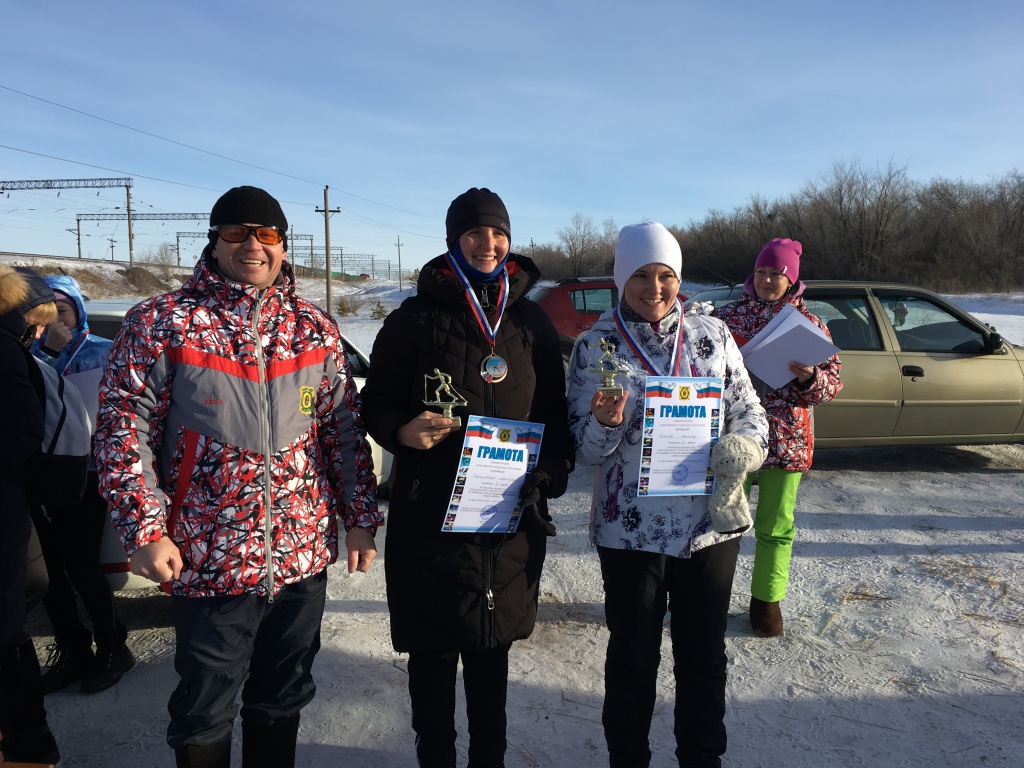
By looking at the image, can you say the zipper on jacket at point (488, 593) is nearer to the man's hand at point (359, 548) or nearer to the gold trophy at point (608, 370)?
the man's hand at point (359, 548)

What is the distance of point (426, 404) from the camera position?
2037 millimetres

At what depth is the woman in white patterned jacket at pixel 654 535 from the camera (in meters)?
2.24

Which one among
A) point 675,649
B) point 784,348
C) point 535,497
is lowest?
point 675,649

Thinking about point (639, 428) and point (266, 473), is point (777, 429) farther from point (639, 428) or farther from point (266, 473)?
point (266, 473)

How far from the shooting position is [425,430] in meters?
1.94

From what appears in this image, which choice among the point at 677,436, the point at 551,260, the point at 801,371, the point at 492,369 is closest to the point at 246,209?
the point at 492,369

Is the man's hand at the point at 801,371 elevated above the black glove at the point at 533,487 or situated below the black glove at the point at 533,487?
above

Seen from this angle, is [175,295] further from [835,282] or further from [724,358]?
[835,282]

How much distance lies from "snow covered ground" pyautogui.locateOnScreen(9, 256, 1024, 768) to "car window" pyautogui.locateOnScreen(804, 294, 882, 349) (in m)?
1.76

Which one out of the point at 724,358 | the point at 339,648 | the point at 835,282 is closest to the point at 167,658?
the point at 339,648

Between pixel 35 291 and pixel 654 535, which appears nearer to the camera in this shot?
pixel 654 535

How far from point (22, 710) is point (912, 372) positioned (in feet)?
20.4

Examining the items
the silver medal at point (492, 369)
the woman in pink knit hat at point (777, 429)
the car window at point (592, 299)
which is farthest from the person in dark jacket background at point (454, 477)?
the car window at point (592, 299)

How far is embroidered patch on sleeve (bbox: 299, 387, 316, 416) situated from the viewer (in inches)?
78.0
